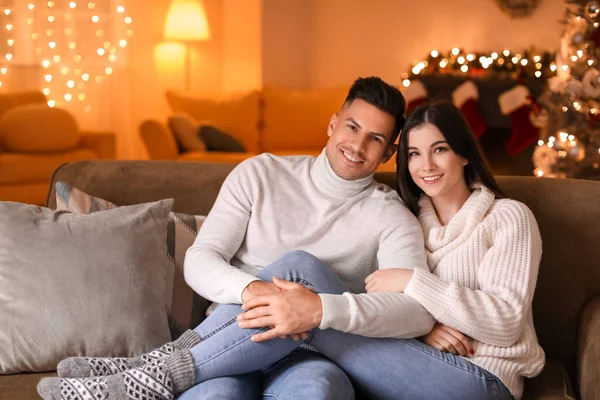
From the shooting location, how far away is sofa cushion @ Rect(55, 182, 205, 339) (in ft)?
7.04

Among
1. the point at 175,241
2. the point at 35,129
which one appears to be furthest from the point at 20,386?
the point at 35,129

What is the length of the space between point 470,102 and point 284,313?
4315 mm

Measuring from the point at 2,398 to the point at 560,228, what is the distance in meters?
1.42

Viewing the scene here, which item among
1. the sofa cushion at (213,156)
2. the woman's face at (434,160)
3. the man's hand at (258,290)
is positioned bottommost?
the sofa cushion at (213,156)

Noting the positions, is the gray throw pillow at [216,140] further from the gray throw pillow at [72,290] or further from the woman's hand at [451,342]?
the woman's hand at [451,342]

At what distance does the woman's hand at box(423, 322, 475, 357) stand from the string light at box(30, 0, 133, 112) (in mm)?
5082

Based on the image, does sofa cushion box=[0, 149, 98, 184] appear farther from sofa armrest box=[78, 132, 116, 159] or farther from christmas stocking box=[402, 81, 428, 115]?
christmas stocking box=[402, 81, 428, 115]

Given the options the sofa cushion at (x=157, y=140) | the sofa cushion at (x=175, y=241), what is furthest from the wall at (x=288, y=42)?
the sofa cushion at (x=175, y=241)

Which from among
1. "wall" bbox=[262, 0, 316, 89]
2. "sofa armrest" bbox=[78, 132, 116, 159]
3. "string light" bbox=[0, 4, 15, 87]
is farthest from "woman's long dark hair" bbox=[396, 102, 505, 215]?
"wall" bbox=[262, 0, 316, 89]

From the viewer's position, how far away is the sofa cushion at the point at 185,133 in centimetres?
573

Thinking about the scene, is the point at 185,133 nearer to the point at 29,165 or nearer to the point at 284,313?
the point at 29,165

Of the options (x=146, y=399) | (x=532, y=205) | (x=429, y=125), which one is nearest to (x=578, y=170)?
(x=532, y=205)

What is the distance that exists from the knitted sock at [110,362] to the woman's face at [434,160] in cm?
67

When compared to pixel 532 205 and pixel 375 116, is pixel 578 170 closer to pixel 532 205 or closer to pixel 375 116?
pixel 532 205
